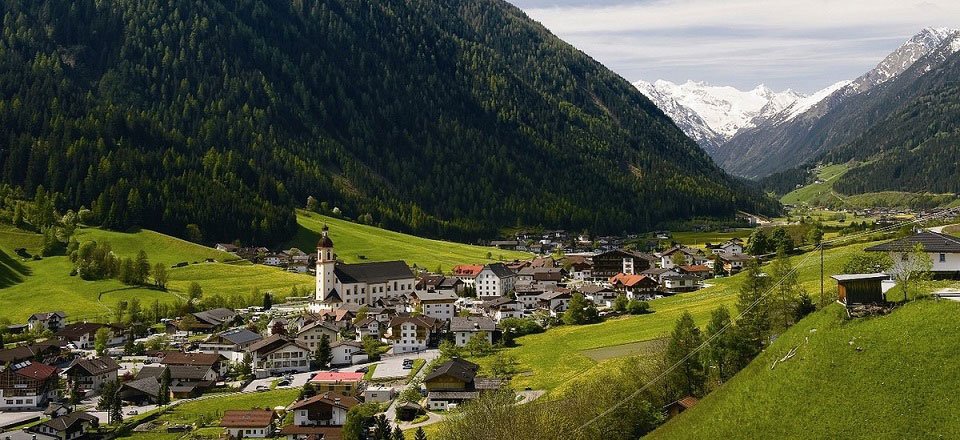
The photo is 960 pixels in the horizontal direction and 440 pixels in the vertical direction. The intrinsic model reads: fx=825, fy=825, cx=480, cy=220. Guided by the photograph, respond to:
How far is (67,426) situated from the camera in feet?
223

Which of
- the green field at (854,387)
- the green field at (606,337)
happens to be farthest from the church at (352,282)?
the green field at (854,387)

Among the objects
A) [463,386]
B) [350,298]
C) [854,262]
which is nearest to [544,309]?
[350,298]

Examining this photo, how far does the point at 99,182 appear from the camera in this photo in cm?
18275

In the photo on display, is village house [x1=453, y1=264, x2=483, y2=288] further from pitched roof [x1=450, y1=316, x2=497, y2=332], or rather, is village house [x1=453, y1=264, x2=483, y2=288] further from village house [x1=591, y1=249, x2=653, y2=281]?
Answer: pitched roof [x1=450, y1=316, x2=497, y2=332]

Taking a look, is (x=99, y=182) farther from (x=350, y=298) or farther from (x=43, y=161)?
(x=350, y=298)

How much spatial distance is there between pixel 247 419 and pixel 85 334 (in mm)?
51274

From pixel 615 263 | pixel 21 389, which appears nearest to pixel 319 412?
pixel 21 389

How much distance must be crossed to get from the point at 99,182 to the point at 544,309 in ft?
374

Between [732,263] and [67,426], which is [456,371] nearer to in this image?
[67,426]

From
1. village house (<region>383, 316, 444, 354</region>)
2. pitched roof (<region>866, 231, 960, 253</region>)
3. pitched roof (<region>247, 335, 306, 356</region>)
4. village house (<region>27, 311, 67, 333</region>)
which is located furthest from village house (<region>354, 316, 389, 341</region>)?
pitched roof (<region>866, 231, 960, 253</region>)

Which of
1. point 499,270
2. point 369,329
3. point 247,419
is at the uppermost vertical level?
point 499,270

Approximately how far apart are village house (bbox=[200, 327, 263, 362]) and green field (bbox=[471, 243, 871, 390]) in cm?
3154

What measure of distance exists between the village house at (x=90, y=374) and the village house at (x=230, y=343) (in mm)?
13502

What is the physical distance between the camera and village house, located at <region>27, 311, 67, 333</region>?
112 meters
